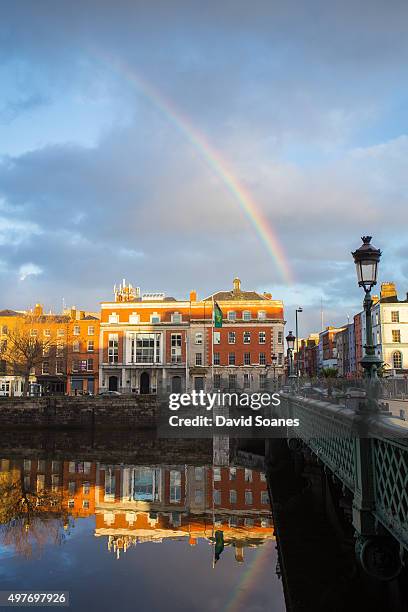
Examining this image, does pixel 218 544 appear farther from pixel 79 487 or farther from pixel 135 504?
pixel 79 487

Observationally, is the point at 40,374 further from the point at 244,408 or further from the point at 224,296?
the point at 244,408

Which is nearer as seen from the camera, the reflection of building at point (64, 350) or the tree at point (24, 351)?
the tree at point (24, 351)

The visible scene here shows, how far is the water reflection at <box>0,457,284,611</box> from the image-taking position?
1487 centimetres

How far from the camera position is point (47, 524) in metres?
22.0

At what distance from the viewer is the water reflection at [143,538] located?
1487 centimetres

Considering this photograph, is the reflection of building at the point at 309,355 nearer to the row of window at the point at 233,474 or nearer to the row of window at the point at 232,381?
the row of window at the point at 232,381

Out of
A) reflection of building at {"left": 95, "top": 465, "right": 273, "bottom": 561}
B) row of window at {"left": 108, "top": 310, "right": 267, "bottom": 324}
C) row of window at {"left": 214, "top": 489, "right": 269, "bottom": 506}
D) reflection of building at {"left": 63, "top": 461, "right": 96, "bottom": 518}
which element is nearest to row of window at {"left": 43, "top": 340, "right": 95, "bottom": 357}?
row of window at {"left": 108, "top": 310, "right": 267, "bottom": 324}

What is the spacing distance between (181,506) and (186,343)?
4955 centimetres

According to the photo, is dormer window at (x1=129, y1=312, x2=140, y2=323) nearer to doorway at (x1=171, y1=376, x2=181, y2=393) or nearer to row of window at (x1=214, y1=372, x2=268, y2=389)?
doorway at (x1=171, y1=376, x2=181, y2=393)

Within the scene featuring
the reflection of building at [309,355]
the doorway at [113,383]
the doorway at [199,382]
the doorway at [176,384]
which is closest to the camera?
the doorway at [176,384]

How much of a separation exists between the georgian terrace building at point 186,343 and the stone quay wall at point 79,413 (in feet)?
42.4

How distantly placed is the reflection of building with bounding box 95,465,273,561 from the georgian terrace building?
37.7m

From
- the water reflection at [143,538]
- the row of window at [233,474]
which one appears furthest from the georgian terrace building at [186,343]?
the water reflection at [143,538]

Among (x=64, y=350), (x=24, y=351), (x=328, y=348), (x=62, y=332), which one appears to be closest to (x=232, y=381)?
(x=64, y=350)
